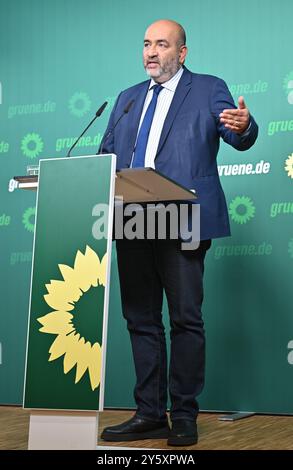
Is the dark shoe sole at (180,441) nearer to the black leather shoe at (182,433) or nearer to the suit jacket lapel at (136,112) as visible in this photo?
the black leather shoe at (182,433)

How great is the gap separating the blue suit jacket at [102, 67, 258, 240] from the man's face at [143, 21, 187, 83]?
0.08 m

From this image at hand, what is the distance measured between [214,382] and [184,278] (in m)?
1.03

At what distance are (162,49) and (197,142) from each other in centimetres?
39

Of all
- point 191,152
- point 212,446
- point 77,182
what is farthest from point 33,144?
point 212,446

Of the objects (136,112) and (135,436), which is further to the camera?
(136,112)

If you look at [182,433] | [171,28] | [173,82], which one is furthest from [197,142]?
[182,433]

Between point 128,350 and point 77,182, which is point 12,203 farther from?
point 77,182

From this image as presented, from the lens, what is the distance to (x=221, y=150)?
3473 mm

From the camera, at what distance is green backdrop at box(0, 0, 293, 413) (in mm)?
3309

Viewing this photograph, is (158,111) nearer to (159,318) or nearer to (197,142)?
(197,142)

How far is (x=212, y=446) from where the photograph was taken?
7.83ft

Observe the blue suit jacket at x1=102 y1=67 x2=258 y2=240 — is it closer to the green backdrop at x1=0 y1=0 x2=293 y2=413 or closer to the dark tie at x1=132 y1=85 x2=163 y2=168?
the dark tie at x1=132 y1=85 x2=163 y2=168

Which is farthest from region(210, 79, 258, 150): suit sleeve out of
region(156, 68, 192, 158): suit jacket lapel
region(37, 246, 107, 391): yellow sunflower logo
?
region(37, 246, 107, 391): yellow sunflower logo

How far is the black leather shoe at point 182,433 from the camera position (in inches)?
93.5
